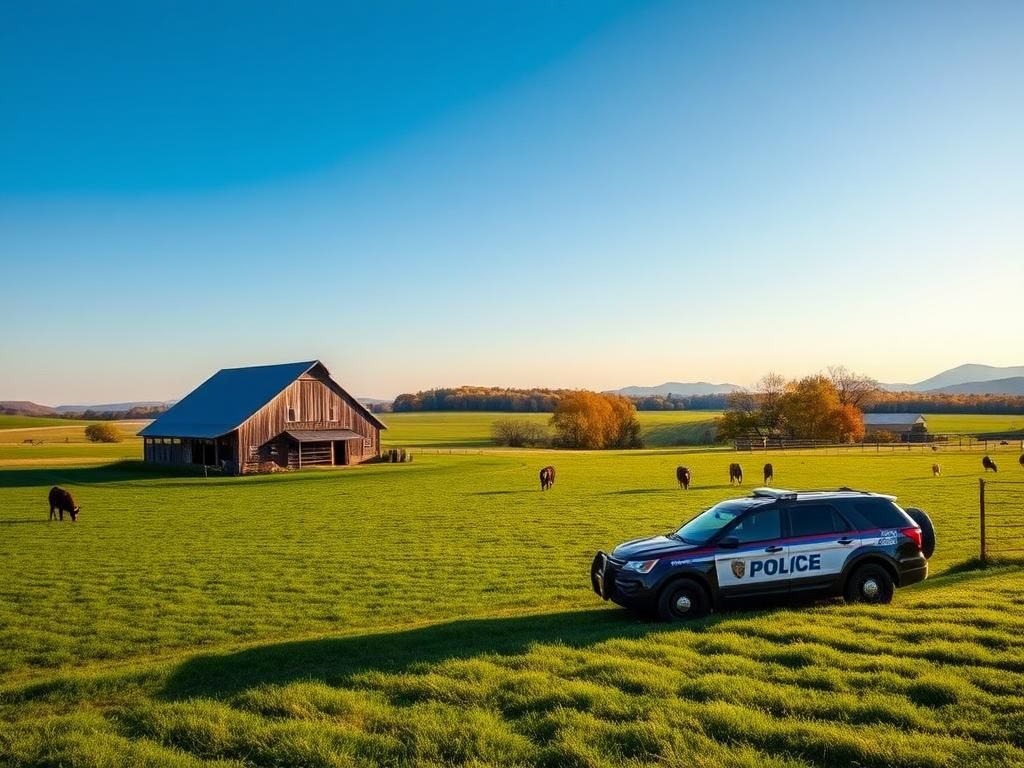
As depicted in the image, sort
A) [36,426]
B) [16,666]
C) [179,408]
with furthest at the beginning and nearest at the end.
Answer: [36,426], [179,408], [16,666]

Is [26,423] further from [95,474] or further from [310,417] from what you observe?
[310,417]

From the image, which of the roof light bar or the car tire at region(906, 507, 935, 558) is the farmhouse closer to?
the roof light bar

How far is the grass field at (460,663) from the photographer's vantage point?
708 cm

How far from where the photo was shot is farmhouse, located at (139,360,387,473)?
189ft

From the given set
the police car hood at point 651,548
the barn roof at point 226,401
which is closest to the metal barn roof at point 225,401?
the barn roof at point 226,401

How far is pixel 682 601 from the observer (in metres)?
12.0

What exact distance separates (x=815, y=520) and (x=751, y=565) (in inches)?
55.8

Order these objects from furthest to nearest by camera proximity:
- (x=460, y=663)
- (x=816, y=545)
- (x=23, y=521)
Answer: (x=23, y=521) < (x=816, y=545) < (x=460, y=663)

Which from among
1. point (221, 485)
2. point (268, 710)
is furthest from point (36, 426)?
point (268, 710)

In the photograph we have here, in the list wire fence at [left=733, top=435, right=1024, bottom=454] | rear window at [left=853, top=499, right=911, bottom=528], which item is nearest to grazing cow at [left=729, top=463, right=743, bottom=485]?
rear window at [left=853, top=499, right=911, bottom=528]

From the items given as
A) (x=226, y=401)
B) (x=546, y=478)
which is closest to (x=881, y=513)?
(x=546, y=478)

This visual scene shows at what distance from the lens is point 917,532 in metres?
13.0

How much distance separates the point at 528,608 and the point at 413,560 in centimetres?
617

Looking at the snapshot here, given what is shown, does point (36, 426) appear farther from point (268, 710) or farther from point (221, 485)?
point (268, 710)
